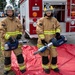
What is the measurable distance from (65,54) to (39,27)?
2236 mm

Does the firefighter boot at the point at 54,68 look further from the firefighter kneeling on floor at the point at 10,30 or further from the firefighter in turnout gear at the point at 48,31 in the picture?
the firefighter kneeling on floor at the point at 10,30

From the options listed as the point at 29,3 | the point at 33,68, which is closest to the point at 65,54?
the point at 33,68

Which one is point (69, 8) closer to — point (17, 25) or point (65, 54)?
point (65, 54)

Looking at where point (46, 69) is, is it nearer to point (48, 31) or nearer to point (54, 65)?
point (54, 65)

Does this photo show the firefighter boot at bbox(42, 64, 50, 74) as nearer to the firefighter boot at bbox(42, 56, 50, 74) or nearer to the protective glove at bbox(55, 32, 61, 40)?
the firefighter boot at bbox(42, 56, 50, 74)

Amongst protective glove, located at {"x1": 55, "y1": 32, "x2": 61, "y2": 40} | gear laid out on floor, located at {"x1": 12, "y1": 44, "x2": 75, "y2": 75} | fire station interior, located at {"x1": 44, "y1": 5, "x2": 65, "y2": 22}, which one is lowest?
gear laid out on floor, located at {"x1": 12, "y1": 44, "x2": 75, "y2": 75}

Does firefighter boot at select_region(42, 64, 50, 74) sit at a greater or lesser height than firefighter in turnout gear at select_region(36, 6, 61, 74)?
lesser

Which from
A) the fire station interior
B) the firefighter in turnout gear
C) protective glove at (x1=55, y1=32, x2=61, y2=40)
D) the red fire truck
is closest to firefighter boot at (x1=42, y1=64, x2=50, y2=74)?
the firefighter in turnout gear

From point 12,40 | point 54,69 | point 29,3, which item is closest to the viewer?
point 12,40

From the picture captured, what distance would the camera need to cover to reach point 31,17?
9.02 meters

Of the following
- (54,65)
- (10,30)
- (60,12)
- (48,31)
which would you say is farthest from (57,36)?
(60,12)

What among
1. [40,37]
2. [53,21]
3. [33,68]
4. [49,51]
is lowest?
[33,68]

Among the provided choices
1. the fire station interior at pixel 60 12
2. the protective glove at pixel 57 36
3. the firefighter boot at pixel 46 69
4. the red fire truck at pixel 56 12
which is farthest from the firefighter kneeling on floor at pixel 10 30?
the fire station interior at pixel 60 12

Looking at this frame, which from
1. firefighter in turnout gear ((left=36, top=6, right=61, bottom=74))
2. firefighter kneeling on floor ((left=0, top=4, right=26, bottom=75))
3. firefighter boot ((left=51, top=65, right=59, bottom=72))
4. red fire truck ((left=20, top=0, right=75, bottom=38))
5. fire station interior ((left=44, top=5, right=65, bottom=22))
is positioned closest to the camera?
firefighter kneeling on floor ((left=0, top=4, right=26, bottom=75))
